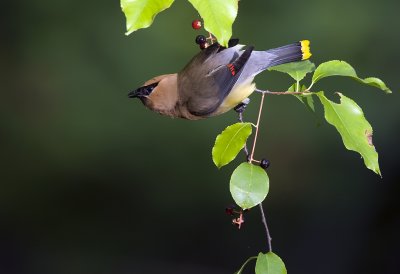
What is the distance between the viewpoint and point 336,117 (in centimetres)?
178

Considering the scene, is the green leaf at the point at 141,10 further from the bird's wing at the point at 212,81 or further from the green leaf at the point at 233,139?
the bird's wing at the point at 212,81

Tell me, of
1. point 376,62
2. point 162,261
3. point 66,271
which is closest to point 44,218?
point 66,271

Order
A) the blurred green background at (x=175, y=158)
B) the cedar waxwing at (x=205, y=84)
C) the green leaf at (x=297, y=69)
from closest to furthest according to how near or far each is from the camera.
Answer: the green leaf at (x=297, y=69) → the cedar waxwing at (x=205, y=84) → the blurred green background at (x=175, y=158)

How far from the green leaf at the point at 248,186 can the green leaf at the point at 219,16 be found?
0.53 metres

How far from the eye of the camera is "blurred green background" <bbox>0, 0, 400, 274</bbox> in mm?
6262

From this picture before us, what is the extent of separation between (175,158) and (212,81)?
416 cm

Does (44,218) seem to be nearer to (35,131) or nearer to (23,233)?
(23,233)

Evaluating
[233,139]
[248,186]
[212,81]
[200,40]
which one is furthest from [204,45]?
[248,186]

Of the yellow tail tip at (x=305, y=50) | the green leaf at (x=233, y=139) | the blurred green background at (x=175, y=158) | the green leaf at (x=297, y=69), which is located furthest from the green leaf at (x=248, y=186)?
the blurred green background at (x=175, y=158)

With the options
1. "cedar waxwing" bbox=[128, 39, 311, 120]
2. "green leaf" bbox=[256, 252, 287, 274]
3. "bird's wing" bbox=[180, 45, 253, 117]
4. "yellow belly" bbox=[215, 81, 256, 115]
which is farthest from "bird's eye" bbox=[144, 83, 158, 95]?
"green leaf" bbox=[256, 252, 287, 274]

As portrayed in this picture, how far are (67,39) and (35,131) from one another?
1.01 metres

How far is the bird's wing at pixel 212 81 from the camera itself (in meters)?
2.39

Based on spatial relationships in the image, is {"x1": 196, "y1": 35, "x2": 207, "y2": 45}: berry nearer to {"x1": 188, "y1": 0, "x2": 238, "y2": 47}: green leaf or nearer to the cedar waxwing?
the cedar waxwing

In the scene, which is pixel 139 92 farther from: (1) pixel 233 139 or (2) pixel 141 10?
(2) pixel 141 10
